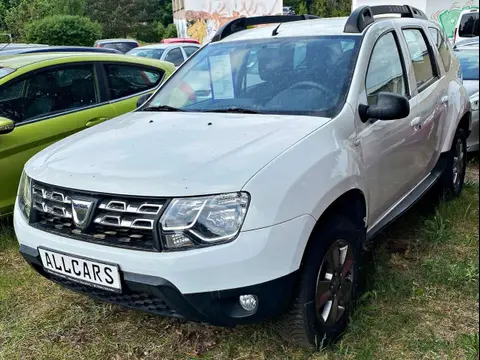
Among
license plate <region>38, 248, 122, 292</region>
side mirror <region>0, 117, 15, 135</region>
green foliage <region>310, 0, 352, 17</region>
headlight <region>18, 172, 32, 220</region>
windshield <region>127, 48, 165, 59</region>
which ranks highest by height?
side mirror <region>0, 117, 15, 135</region>

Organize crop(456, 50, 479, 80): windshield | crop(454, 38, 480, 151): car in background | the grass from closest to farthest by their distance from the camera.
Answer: the grass < crop(454, 38, 480, 151): car in background < crop(456, 50, 479, 80): windshield

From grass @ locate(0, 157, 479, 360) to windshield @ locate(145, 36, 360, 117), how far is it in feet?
3.99

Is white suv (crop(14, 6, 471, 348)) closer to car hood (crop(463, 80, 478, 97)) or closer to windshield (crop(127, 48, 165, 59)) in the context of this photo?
car hood (crop(463, 80, 478, 97))

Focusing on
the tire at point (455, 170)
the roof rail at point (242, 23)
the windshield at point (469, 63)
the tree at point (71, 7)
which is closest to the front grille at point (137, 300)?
the roof rail at point (242, 23)

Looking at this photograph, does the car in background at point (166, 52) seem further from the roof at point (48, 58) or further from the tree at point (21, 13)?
the roof at point (48, 58)

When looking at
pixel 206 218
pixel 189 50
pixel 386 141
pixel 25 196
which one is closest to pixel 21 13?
pixel 189 50

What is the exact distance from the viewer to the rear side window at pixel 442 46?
4.30m

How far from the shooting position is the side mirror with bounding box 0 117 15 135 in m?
3.79

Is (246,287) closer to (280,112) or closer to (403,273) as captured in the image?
(280,112)

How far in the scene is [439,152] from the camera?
407cm

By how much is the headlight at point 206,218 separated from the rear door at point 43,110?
7.92 feet

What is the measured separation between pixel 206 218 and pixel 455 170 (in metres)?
3.13

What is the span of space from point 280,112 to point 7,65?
2.79m

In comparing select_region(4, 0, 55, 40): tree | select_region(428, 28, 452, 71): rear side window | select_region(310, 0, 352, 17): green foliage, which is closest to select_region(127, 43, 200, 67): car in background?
select_region(4, 0, 55, 40): tree
